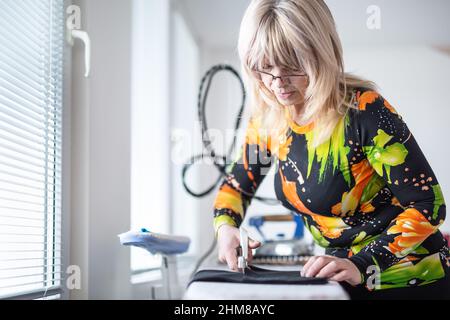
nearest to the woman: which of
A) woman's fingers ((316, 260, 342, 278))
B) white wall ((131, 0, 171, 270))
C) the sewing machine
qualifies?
woman's fingers ((316, 260, 342, 278))

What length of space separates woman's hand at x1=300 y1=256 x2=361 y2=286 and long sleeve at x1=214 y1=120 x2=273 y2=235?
26 centimetres

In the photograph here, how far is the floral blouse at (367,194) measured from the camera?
703 millimetres

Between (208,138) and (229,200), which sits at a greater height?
(208,138)

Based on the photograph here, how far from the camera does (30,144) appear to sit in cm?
78

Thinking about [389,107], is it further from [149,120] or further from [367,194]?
[149,120]

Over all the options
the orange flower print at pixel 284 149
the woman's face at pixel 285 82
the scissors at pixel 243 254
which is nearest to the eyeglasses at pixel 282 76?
the woman's face at pixel 285 82

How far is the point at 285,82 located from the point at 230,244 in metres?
0.27

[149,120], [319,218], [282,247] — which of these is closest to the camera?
[319,218]

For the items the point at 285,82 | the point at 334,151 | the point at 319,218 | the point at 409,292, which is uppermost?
the point at 285,82

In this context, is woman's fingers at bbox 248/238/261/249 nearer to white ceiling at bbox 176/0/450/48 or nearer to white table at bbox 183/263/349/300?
white table at bbox 183/263/349/300

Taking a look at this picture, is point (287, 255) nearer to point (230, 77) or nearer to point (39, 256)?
point (230, 77)

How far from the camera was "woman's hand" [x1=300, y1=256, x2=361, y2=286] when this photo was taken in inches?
26.0

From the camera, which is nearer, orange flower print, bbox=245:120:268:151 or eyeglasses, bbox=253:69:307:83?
eyeglasses, bbox=253:69:307:83

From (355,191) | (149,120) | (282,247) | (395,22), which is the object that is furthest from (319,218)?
(282,247)
